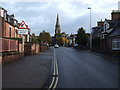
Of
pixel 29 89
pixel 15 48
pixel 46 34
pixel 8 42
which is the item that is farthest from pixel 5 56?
pixel 46 34

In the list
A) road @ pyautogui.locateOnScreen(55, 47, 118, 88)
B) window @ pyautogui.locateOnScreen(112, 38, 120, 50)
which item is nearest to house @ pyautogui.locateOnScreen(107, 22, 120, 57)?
window @ pyautogui.locateOnScreen(112, 38, 120, 50)

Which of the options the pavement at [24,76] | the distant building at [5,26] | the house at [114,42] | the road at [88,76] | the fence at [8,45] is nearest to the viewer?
the pavement at [24,76]

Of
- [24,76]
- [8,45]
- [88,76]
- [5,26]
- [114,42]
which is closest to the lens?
[24,76]

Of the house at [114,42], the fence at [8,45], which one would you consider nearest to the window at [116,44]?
the house at [114,42]

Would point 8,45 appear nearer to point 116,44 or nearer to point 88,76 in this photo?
point 88,76

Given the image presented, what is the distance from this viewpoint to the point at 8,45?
14.6 m

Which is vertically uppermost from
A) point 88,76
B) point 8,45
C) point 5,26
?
point 5,26

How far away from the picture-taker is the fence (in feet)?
43.0

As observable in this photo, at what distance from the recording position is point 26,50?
22734 mm

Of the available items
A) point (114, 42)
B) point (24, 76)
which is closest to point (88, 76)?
point (24, 76)

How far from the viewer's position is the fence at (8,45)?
516 inches

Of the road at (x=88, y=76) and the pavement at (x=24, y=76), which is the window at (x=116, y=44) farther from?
the pavement at (x=24, y=76)

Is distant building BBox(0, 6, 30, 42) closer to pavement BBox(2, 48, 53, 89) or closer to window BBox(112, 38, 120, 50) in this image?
pavement BBox(2, 48, 53, 89)

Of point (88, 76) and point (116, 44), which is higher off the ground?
point (116, 44)
